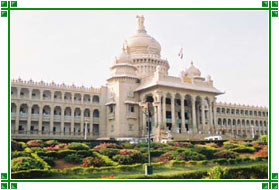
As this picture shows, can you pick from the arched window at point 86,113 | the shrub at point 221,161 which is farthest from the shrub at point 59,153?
the arched window at point 86,113

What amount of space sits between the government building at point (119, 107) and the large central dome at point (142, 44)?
4.67m

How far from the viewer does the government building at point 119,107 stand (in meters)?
50.3

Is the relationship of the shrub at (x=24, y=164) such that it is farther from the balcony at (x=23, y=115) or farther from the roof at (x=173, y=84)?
the balcony at (x=23, y=115)

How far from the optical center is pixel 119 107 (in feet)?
172

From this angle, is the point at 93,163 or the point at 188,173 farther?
the point at 93,163

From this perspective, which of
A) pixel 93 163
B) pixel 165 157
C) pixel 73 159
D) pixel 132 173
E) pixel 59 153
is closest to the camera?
pixel 132 173

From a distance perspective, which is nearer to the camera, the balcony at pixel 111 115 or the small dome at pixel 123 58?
the balcony at pixel 111 115

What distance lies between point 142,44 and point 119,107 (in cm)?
1663

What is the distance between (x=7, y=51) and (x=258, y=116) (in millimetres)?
77975

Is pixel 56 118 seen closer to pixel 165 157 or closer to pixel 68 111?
pixel 68 111

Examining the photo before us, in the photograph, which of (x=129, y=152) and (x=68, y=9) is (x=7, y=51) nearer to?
(x=68, y=9)

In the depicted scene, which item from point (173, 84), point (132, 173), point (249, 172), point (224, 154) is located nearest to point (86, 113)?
point (173, 84)

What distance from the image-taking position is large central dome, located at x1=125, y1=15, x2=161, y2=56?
6294 centimetres

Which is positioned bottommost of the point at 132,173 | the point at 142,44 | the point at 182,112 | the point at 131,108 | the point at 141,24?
the point at 132,173
